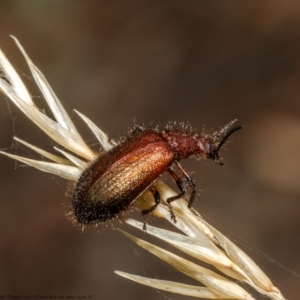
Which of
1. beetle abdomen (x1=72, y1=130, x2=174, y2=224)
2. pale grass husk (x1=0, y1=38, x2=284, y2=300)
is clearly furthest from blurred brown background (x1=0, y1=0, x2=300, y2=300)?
pale grass husk (x1=0, y1=38, x2=284, y2=300)

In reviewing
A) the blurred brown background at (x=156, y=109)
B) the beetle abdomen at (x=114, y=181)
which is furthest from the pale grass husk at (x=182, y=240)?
the blurred brown background at (x=156, y=109)

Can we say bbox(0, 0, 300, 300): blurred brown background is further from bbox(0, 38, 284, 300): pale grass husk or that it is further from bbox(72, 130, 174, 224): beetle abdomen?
bbox(0, 38, 284, 300): pale grass husk

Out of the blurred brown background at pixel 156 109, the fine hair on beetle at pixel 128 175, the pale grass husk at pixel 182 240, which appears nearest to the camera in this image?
the pale grass husk at pixel 182 240

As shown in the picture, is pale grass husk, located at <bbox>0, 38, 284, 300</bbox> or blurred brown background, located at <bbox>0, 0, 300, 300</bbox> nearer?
pale grass husk, located at <bbox>0, 38, 284, 300</bbox>

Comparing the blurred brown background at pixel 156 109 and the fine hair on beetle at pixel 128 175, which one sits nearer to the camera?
the fine hair on beetle at pixel 128 175

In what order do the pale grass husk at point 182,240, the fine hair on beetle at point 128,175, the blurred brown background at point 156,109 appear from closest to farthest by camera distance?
the pale grass husk at point 182,240, the fine hair on beetle at point 128,175, the blurred brown background at point 156,109

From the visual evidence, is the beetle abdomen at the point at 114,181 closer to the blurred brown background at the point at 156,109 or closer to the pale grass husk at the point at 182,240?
the pale grass husk at the point at 182,240

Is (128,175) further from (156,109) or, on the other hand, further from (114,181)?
(156,109)

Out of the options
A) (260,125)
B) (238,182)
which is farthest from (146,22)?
(238,182)
